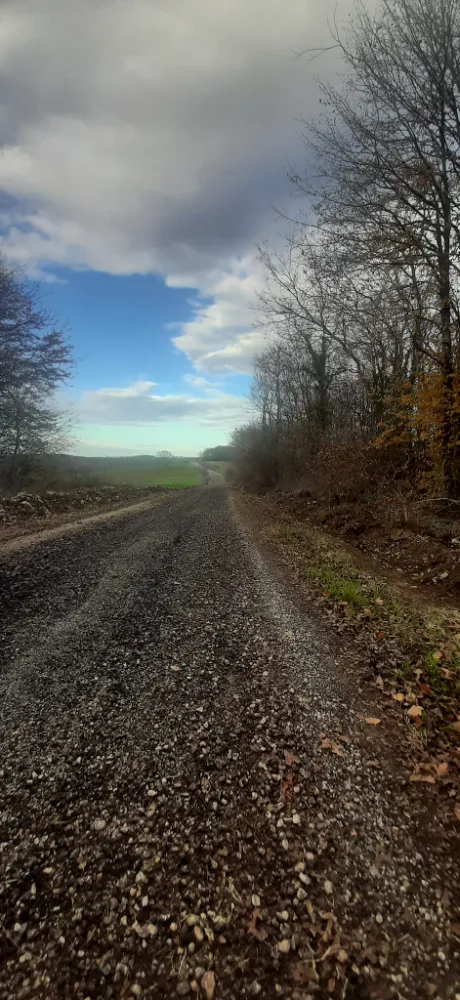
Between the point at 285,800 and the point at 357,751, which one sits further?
the point at 357,751

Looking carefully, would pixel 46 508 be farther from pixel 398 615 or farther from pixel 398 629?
pixel 398 629

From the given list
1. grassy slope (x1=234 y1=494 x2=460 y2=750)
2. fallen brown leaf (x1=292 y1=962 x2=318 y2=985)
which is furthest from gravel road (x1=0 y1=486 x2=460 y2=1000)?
grassy slope (x1=234 y1=494 x2=460 y2=750)

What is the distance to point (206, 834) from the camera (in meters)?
2.78

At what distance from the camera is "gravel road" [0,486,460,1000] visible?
6.87 feet

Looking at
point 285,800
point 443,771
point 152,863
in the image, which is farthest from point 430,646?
point 152,863

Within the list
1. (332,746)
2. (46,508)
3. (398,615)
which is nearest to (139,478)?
(46,508)

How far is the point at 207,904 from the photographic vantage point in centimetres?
236

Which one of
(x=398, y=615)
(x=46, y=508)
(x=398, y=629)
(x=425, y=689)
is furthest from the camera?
(x=46, y=508)

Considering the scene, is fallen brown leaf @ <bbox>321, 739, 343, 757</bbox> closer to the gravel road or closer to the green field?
the gravel road

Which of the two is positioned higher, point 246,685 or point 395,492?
point 395,492

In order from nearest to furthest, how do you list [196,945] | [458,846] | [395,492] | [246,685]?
[196,945], [458,846], [246,685], [395,492]

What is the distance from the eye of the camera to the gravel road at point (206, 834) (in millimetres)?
2094

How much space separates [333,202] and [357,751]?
11.3 m

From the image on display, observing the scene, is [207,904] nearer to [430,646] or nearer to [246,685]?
[246,685]
